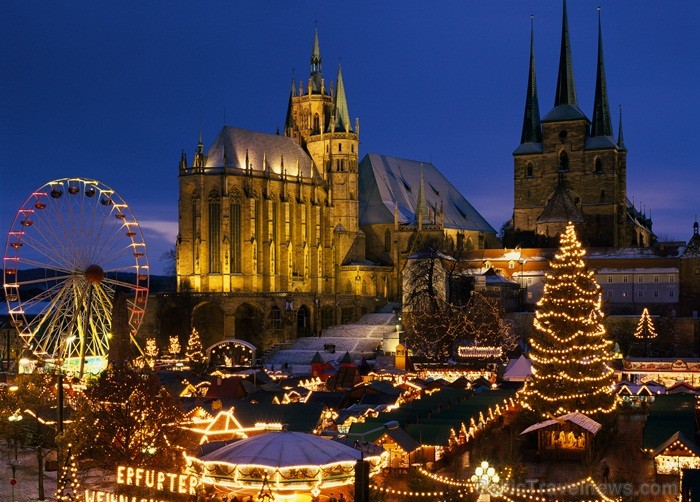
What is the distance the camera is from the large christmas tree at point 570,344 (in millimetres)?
36031

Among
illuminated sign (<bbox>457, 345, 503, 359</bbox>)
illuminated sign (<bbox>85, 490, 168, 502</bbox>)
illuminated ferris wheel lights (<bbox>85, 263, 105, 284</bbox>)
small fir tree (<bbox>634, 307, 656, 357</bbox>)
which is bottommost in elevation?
illuminated sign (<bbox>85, 490, 168, 502</bbox>)

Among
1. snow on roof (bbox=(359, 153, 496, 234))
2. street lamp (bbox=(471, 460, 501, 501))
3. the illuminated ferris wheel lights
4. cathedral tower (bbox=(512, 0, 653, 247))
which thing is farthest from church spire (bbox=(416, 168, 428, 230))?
street lamp (bbox=(471, 460, 501, 501))

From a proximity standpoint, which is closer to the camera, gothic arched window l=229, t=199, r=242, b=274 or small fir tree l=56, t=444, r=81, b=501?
small fir tree l=56, t=444, r=81, b=501

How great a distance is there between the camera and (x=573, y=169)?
94312 millimetres

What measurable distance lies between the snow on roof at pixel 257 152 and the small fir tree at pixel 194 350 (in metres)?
15.9

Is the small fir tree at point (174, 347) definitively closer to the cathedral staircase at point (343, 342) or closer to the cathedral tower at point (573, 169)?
the cathedral staircase at point (343, 342)

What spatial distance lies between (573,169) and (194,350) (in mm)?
39278

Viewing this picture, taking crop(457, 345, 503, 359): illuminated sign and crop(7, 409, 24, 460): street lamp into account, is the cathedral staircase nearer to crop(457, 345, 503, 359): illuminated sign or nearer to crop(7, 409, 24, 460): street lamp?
crop(457, 345, 503, 359): illuminated sign

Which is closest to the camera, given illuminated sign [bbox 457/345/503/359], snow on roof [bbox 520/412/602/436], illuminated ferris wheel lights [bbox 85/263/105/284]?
snow on roof [bbox 520/412/602/436]

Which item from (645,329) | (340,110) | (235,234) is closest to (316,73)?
(340,110)

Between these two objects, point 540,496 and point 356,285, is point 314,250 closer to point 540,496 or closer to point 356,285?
point 356,285

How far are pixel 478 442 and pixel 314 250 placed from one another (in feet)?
171

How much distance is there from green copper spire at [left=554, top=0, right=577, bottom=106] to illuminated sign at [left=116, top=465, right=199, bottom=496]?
75149 millimetres

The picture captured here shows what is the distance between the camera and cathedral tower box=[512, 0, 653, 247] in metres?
92.8
